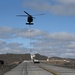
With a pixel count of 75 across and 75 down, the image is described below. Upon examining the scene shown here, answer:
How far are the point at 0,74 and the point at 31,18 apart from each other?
8441 mm

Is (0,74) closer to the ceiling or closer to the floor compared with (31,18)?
closer to the floor

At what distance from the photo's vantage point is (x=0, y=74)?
43.7 metres

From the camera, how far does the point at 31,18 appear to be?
43188mm
